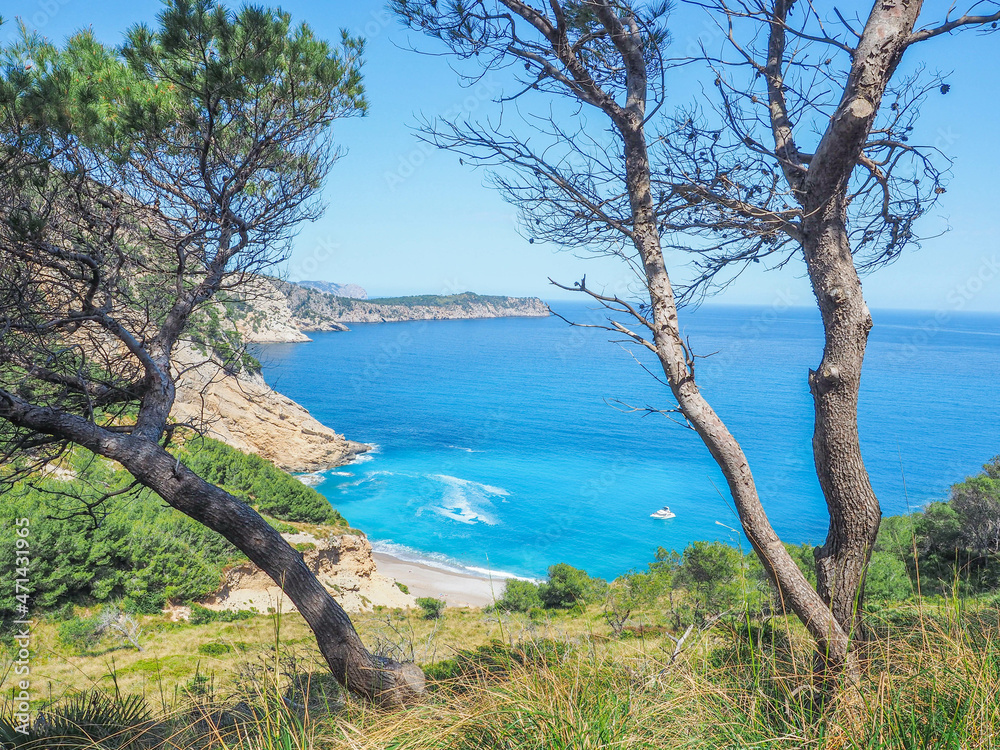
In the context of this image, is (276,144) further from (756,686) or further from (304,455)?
(304,455)

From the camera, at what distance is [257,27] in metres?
4.28

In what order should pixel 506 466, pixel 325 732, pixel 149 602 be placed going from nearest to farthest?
pixel 325 732, pixel 149 602, pixel 506 466

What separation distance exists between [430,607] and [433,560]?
830 cm

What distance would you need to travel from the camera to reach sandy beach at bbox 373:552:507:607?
23.5 meters

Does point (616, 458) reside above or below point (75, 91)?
below

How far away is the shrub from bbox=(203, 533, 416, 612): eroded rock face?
1.17 ft

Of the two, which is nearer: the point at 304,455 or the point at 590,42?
the point at 590,42

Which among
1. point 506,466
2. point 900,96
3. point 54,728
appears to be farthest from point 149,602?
point 506,466

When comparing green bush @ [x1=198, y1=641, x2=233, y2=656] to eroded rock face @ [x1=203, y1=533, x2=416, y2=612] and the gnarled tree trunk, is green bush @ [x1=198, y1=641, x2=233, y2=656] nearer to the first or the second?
eroded rock face @ [x1=203, y1=533, x2=416, y2=612]

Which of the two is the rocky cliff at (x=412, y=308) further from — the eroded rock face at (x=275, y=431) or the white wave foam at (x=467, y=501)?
the white wave foam at (x=467, y=501)

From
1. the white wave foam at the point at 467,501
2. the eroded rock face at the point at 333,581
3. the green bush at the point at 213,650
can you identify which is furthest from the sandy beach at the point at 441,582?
the green bush at the point at 213,650

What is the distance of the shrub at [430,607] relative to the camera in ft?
59.9

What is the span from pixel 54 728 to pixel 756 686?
339 cm

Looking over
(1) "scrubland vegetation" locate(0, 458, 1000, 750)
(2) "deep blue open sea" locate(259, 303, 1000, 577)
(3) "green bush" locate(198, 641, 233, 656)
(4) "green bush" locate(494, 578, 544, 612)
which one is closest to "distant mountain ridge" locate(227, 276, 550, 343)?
(2) "deep blue open sea" locate(259, 303, 1000, 577)
